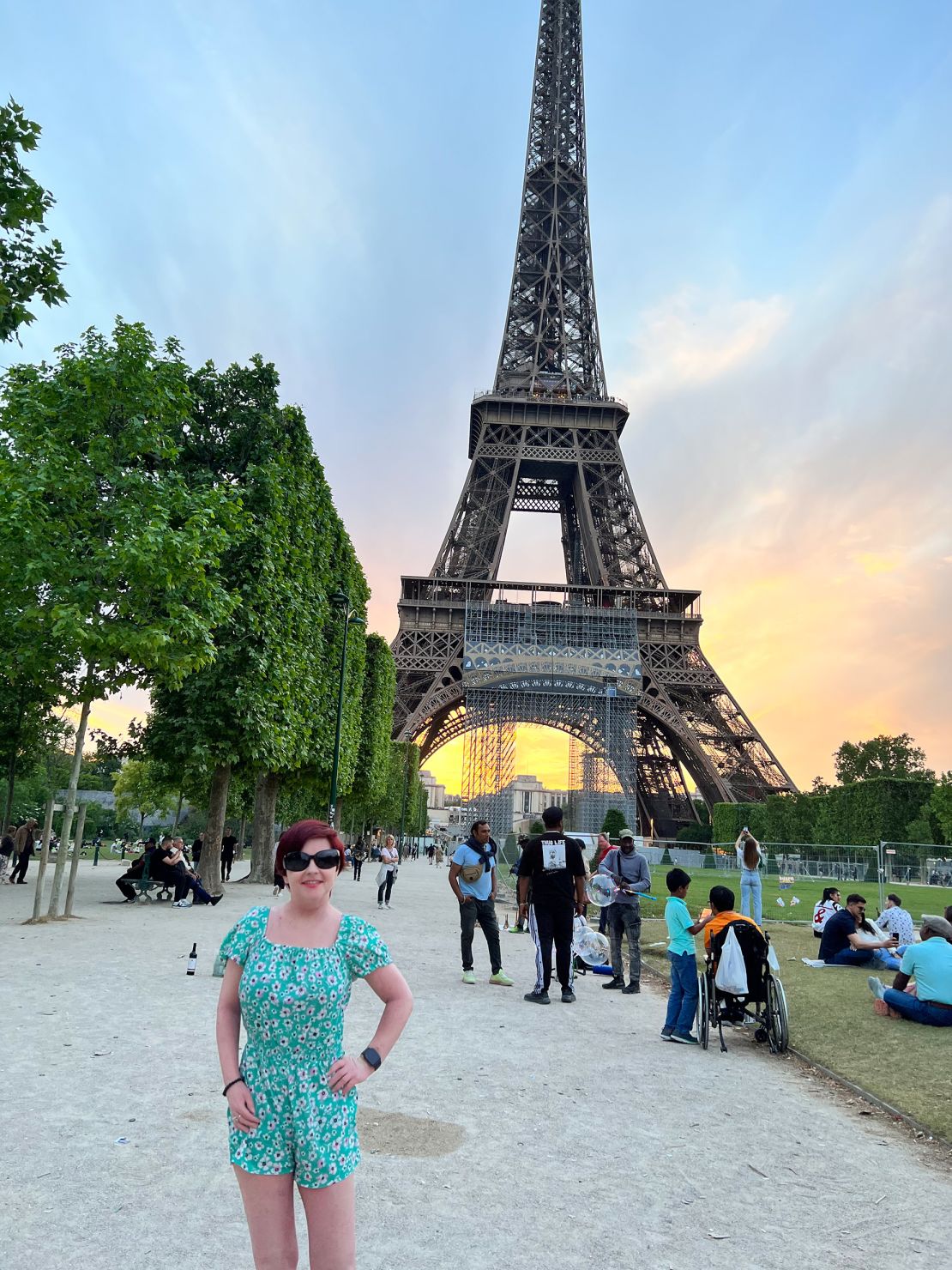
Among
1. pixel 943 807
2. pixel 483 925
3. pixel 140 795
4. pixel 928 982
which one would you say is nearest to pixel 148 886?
pixel 483 925

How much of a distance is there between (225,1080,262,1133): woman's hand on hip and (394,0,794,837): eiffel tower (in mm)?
44063

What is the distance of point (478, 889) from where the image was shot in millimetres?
9398

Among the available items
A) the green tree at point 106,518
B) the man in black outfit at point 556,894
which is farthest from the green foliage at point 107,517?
the man in black outfit at point 556,894

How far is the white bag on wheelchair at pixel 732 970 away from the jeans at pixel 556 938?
6.07 ft

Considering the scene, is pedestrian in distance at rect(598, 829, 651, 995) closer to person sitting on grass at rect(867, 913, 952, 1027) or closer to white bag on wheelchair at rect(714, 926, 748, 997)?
white bag on wheelchair at rect(714, 926, 748, 997)

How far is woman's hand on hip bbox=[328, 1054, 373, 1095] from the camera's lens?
7.95 feet

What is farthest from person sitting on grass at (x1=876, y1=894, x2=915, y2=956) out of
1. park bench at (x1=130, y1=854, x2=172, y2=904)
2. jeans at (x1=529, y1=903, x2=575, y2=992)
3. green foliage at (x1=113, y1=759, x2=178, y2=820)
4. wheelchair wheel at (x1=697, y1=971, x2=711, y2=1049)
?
green foliage at (x1=113, y1=759, x2=178, y2=820)

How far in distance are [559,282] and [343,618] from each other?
40210 mm

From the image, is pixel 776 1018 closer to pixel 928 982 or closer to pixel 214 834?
pixel 928 982

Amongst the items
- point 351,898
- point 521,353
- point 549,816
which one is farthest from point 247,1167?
point 521,353

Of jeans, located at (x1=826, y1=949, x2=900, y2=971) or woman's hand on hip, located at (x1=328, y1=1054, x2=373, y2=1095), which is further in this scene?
jeans, located at (x1=826, y1=949, x2=900, y2=971)

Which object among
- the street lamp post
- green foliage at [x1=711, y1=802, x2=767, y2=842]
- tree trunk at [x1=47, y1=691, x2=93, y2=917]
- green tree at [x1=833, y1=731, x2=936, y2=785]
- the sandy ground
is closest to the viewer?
the sandy ground

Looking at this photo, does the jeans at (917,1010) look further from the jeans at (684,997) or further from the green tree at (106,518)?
the green tree at (106,518)

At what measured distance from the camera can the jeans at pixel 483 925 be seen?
30.8ft
